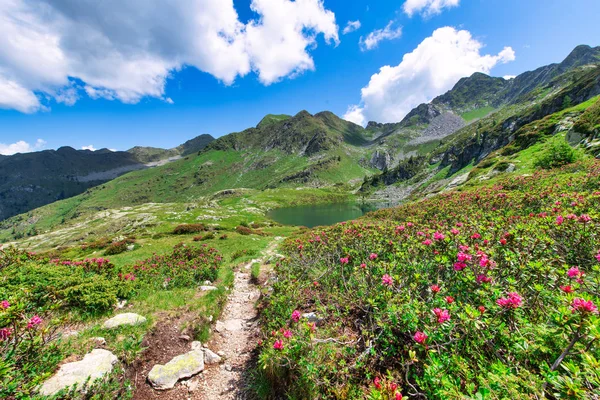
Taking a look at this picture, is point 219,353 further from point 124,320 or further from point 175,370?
point 124,320

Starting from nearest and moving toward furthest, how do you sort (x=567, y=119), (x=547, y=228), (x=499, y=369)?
(x=499, y=369) < (x=547, y=228) < (x=567, y=119)

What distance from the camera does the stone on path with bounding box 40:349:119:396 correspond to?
5.21 m

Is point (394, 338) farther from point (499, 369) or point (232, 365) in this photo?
point (232, 365)

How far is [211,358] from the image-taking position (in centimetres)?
816

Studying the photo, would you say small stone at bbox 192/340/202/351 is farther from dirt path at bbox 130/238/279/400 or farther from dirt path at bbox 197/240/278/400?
dirt path at bbox 197/240/278/400

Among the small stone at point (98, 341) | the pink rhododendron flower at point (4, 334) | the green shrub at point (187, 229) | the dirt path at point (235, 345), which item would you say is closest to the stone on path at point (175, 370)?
the dirt path at point (235, 345)

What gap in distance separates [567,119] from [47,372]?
246ft

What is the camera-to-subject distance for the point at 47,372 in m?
5.23

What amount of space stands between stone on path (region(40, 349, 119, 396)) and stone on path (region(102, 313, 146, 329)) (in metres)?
1.29

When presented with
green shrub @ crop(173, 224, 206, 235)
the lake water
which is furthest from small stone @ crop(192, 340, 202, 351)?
the lake water

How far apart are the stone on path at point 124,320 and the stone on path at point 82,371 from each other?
50.9 inches

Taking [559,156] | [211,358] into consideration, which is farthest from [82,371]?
[559,156]

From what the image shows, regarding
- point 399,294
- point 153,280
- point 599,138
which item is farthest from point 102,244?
point 599,138

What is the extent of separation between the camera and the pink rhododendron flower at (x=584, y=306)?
2.60 metres
